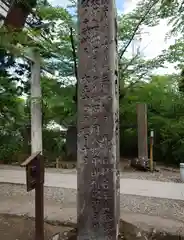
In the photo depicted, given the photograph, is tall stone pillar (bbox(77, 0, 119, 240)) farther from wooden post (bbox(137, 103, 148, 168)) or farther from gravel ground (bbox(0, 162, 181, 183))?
wooden post (bbox(137, 103, 148, 168))

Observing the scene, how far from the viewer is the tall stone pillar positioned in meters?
2.91

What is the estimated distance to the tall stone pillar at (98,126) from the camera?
2.91 m

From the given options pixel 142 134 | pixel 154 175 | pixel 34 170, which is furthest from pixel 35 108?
pixel 34 170

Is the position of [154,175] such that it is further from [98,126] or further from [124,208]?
[98,126]

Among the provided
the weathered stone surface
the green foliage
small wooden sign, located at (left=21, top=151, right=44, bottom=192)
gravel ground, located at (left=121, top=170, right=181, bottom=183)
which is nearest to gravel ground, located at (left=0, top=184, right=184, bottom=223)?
small wooden sign, located at (left=21, top=151, right=44, bottom=192)

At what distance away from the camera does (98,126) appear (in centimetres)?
297

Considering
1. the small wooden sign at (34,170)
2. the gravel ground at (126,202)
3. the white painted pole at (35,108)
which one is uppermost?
the white painted pole at (35,108)

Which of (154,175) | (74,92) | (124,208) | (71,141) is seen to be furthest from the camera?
(71,141)

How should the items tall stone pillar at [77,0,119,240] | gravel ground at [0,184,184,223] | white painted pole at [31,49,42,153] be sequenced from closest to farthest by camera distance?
tall stone pillar at [77,0,119,240] → gravel ground at [0,184,184,223] → white painted pole at [31,49,42,153]

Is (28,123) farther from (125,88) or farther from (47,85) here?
(125,88)

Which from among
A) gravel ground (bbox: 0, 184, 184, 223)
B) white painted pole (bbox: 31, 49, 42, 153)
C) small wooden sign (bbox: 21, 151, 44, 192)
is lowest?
gravel ground (bbox: 0, 184, 184, 223)

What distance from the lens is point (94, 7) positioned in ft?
10.0

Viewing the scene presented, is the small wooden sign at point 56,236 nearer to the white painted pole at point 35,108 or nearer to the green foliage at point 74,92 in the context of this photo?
the green foliage at point 74,92

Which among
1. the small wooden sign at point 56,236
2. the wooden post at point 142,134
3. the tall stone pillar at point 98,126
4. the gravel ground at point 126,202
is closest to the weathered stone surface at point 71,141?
the wooden post at point 142,134
